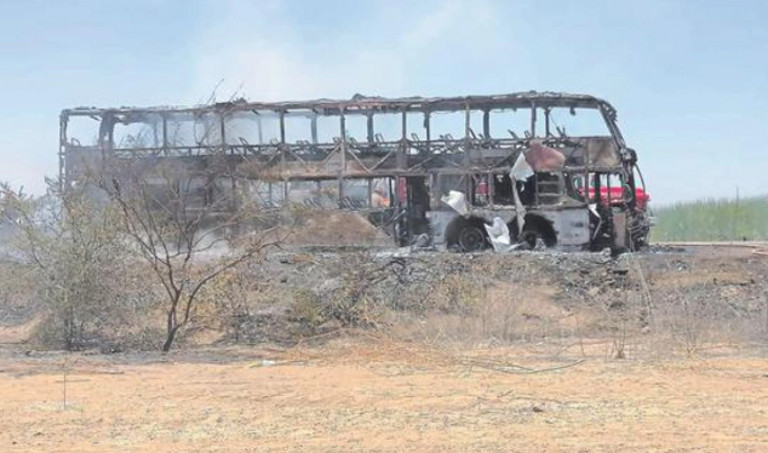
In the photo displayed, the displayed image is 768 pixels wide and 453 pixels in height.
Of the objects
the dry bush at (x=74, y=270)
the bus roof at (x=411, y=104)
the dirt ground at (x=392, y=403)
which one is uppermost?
the bus roof at (x=411, y=104)

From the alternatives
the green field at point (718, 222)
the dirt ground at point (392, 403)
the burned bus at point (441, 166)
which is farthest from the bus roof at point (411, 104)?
the green field at point (718, 222)

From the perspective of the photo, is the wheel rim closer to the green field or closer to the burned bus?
the burned bus

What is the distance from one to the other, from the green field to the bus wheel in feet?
64.9

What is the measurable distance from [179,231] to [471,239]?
12.9 m

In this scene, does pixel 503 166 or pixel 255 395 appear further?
pixel 503 166

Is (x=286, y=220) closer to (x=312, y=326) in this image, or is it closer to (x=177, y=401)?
(x=312, y=326)

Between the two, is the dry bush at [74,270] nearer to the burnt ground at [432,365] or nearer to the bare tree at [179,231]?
the bare tree at [179,231]

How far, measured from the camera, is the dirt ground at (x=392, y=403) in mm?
8844

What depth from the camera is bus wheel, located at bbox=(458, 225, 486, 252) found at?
2861 centimetres

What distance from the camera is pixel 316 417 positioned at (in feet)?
32.9

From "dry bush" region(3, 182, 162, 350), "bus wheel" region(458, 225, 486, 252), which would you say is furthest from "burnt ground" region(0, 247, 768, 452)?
"bus wheel" region(458, 225, 486, 252)

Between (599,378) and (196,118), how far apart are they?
62.6 feet

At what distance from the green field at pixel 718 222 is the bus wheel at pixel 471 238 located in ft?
64.9

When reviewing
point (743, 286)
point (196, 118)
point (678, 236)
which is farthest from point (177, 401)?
point (678, 236)
